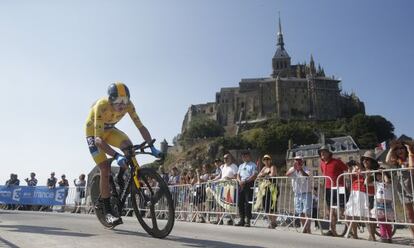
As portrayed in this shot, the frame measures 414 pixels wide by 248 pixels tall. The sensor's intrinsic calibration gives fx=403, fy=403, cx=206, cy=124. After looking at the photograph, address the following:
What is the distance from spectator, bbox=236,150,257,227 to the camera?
10.4 m

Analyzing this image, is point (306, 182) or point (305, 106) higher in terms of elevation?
point (305, 106)

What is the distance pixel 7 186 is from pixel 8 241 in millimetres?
17579

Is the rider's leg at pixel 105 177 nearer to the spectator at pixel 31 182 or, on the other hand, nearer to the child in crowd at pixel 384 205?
the child in crowd at pixel 384 205

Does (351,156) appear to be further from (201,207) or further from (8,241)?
(8,241)

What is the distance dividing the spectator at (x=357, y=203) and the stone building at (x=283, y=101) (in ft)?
362

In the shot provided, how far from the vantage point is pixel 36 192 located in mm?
20156

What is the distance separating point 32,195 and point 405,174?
59.6 ft

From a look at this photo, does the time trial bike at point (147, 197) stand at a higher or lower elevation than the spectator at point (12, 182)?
lower

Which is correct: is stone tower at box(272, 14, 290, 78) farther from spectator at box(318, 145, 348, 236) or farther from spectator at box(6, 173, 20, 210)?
spectator at box(318, 145, 348, 236)

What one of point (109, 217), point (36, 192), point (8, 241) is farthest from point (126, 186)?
point (36, 192)

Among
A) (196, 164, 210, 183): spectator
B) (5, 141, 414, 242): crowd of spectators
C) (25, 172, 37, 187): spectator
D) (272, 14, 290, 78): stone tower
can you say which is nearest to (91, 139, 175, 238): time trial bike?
(5, 141, 414, 242): crowd of spectators

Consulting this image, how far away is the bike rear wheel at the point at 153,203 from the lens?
5312mm

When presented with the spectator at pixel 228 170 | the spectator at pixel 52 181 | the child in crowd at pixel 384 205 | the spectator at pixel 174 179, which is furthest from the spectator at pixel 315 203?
the spectator at pixel 52 181

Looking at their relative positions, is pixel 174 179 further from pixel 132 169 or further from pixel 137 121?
pixel 132 169
